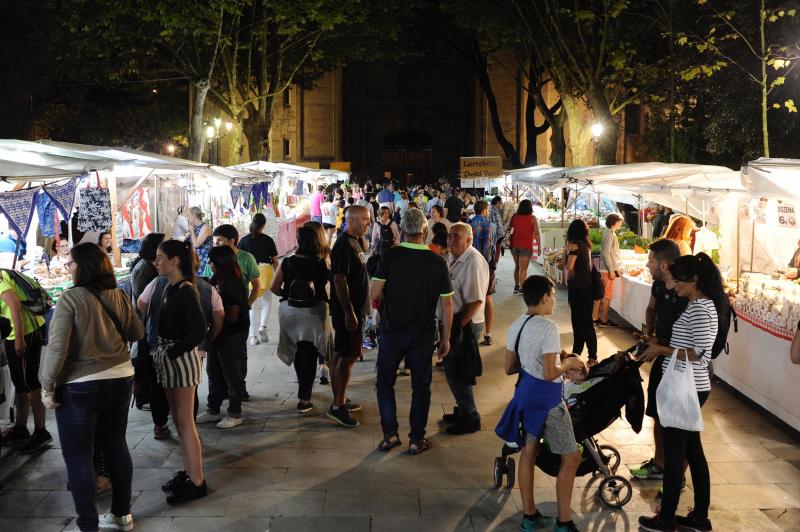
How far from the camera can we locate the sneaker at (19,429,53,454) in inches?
243

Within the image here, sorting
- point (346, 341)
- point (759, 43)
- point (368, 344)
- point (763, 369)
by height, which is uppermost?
point (759, 43)

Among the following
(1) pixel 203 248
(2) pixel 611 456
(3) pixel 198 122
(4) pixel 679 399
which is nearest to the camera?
(4) pixel 679 399

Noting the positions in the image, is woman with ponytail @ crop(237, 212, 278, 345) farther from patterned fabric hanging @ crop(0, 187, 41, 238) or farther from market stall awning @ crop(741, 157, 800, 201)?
market stall awning @ crop(741, 157, 800, 201)

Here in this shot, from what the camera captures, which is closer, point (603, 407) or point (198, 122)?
point (603, 407)

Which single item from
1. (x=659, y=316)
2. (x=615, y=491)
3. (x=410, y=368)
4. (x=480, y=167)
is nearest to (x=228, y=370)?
(x=410, y=368)

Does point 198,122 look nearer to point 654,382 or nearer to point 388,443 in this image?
point 388,443

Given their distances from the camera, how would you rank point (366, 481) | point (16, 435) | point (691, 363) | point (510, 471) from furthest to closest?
point (16, 435)
point (366, 481)
point (510, 471)
point (691, 363)

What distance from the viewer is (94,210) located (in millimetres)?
9469

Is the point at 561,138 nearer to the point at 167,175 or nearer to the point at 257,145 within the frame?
the point at 257,145

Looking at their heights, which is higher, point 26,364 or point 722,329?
point 722,329

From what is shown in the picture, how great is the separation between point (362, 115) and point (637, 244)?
1432 inches

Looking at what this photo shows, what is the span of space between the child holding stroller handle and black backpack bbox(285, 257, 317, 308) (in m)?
2.62

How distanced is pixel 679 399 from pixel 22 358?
4743 millimetres

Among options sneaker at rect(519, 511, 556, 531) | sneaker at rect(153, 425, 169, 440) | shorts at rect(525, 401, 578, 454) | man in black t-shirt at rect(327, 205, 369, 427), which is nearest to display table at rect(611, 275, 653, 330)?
man in black t-shirt at rect(327, 205, 369, 427)
